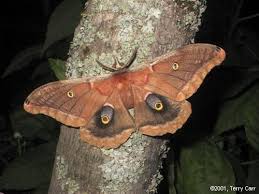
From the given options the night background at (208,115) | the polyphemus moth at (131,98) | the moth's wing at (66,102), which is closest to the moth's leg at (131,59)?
the polyphemus moth at (131,98)

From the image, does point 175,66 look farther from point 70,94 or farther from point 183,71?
point 70,94

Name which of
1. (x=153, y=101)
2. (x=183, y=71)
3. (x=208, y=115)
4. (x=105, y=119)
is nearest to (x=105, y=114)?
(x=105, y=119)

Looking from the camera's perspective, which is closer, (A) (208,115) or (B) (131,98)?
(B) (131,98)

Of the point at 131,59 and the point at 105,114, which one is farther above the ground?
the point at 131,59

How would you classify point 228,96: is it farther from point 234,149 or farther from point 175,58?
point 175,58

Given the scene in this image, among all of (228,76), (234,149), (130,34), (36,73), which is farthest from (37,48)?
(130,34)

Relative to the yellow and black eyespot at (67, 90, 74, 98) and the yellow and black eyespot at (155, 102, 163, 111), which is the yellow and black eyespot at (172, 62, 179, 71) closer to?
the yellow and black eyespot at (155, 102, 163, 111)

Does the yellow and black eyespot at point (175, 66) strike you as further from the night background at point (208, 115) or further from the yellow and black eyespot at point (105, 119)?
the night background at point (208, 115)

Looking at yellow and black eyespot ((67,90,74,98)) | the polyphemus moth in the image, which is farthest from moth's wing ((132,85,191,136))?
yellow and black eyespot ((67,90,74,98))
